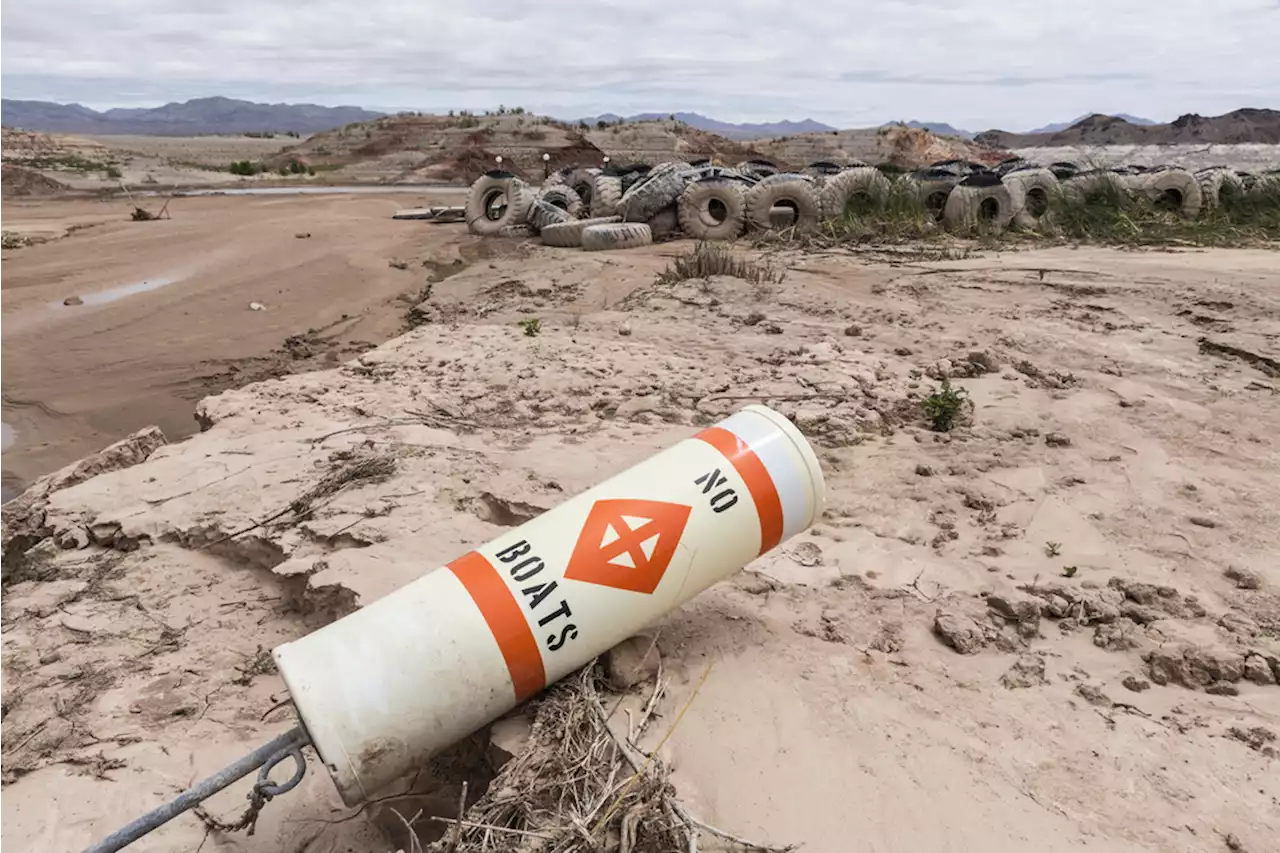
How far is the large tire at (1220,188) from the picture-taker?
37.6ft

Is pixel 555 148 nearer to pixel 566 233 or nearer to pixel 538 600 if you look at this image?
pixel 566 233

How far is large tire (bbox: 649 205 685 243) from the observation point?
1183 cm

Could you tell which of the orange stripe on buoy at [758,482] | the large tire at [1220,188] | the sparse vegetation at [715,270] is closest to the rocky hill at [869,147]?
the large tire at [1220,188]

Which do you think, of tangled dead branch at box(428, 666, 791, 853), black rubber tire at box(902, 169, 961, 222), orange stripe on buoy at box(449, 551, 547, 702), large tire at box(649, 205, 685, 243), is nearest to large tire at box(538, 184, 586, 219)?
large tire at box(649, 205, 685, 243)

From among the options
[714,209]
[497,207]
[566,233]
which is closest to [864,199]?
[714,209]

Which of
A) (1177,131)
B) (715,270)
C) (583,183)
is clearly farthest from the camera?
(1177,131)

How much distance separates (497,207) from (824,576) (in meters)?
11.7

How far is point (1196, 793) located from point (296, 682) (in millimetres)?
2313

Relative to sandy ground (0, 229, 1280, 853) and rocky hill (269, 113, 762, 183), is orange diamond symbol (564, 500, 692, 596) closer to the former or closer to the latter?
sandy ground (0, 229, 1280, 853)

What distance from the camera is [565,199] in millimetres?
13562

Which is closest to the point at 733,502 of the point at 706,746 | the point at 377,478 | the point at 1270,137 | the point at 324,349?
the point at 706,746

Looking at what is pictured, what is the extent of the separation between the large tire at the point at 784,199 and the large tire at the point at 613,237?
5.22ft

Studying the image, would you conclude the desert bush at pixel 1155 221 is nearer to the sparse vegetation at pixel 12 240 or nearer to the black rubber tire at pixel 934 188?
the black rubber tire at pixel 934 188

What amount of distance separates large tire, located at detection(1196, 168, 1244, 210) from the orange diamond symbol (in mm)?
12333
